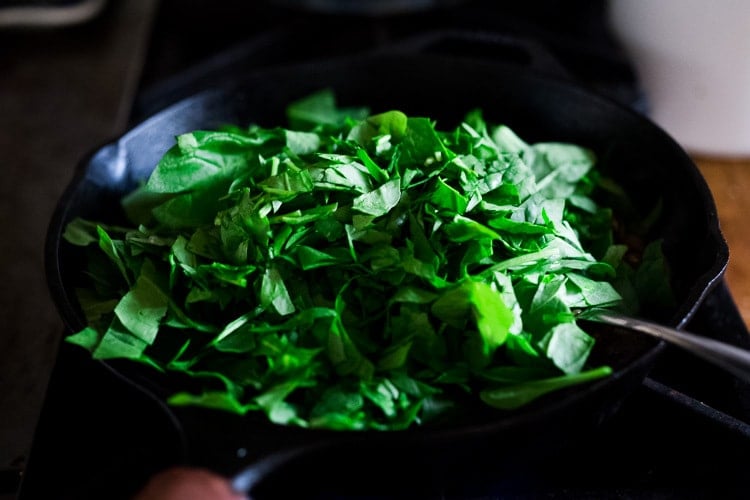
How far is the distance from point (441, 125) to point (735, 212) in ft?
1.25

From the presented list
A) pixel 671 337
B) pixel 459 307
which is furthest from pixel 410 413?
pixel 671 337

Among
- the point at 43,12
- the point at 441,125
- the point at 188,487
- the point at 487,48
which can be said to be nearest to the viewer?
the point at 188,487

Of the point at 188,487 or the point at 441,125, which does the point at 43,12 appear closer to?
the point at 441,125

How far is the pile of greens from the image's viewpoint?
552mm

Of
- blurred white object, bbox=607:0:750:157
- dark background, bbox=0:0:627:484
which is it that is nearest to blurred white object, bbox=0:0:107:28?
dark background, bbox=0:0:627:484

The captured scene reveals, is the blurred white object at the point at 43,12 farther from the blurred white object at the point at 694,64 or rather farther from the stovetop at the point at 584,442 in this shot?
the blurred white object at the point at 694,64

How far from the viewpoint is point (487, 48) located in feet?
3.55

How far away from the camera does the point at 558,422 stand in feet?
1.70

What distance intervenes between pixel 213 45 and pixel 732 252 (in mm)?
821

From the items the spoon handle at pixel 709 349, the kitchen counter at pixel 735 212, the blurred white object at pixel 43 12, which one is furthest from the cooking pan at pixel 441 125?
the blurred white object at pixel 43 12

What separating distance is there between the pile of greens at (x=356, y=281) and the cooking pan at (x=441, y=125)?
0.02 m

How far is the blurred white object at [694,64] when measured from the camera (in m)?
0.91

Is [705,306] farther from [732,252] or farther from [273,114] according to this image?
[273,114]

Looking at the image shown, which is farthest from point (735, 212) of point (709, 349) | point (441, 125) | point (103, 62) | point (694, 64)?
point (103, 62)
